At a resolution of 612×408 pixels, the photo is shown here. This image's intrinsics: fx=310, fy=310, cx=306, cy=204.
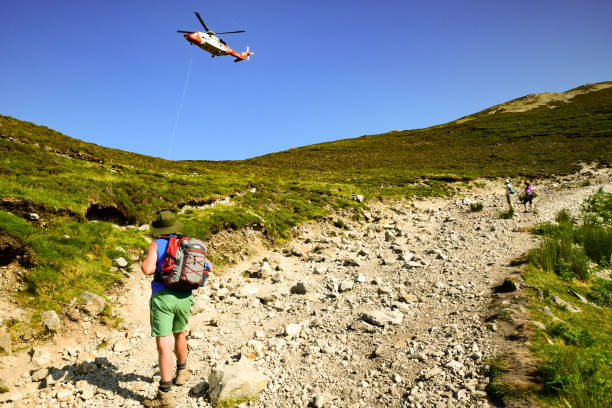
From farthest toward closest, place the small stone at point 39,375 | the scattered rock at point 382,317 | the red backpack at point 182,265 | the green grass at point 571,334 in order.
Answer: the scattered rock at point 382,317 < the small stone at point 39,375 < the red backpack at point 182,265 < the green grass at point 571,334

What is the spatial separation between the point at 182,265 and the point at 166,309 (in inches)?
29.8

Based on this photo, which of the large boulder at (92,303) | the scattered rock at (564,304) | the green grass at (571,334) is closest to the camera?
the green grass at (571,334)

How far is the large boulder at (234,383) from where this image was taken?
4719 millimetres

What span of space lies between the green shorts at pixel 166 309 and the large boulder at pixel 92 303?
139 inches

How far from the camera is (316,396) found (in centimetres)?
472

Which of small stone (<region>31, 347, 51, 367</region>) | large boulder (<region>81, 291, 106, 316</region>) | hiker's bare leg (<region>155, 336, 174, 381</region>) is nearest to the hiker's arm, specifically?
hiker's bare leg (<region>155, 336, 174, 381</region>)

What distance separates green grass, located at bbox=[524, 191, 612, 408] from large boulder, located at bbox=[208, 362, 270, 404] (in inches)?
155

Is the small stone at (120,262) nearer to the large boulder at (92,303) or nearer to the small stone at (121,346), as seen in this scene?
the large boulder at (92,303)

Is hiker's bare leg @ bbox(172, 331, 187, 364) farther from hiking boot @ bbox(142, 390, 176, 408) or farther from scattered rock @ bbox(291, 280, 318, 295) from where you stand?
scattered rock @ bbox(291, 280, 318, 295)

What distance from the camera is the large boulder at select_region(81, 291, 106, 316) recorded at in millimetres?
7301

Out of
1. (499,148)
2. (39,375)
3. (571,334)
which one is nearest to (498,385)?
(571,334)

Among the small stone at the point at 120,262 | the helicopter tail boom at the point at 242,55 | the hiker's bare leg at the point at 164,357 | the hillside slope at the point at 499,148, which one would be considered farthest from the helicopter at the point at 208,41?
the hiker's bare leg at the point at 164,357

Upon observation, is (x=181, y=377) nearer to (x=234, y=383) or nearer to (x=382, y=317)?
(x=234, y=383)

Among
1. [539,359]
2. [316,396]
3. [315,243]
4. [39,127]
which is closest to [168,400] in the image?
[316,396]
